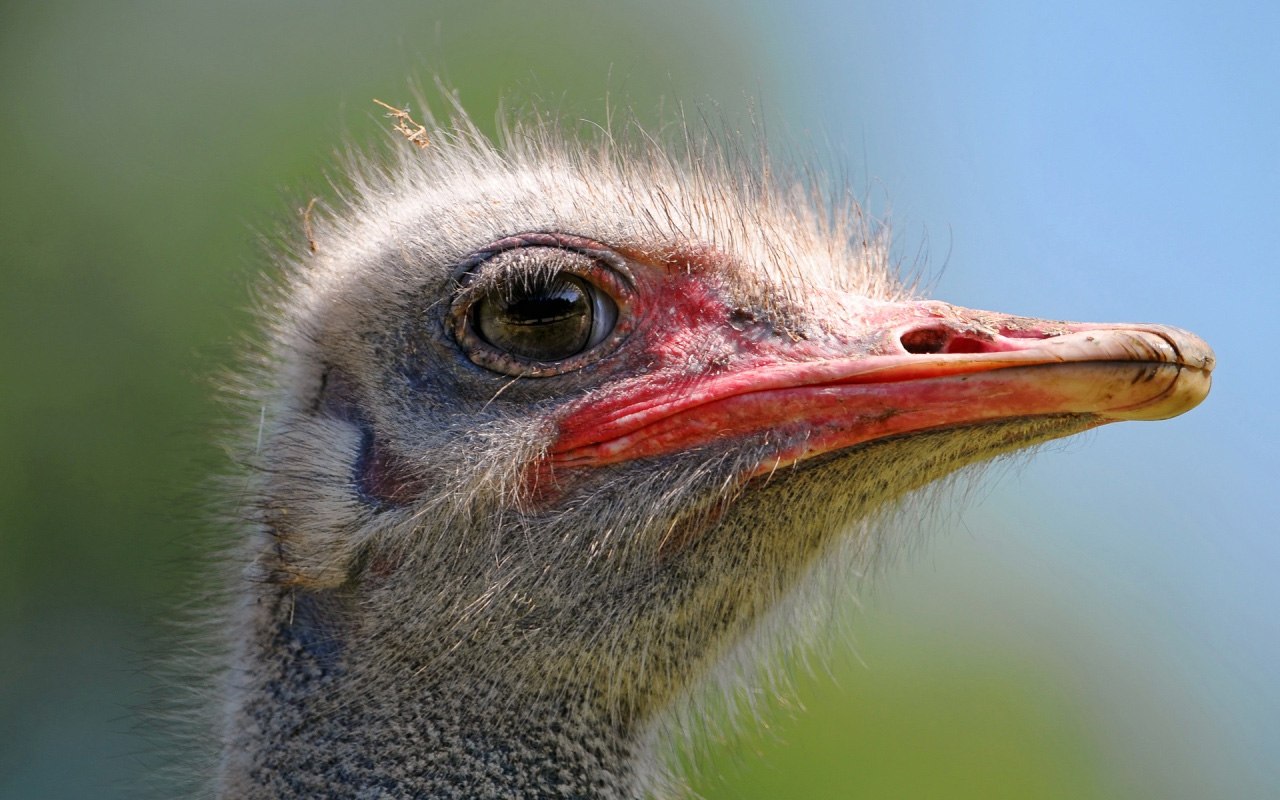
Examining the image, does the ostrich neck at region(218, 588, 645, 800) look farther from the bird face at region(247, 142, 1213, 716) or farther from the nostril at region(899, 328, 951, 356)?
the nostril at region(899, 328, 951, 356)

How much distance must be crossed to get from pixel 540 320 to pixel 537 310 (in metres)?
0.02

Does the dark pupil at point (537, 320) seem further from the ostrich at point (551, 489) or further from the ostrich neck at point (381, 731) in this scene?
the ostrich neck at point (381, 731)

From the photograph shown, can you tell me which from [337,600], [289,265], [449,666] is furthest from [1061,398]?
[289,265]

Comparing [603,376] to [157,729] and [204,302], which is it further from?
[204,302]

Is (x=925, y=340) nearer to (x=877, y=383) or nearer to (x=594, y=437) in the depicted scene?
(x=877, y=383)

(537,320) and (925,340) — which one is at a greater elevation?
(537,320)

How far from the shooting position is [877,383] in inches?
87.7

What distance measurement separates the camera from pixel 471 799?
7.86ft

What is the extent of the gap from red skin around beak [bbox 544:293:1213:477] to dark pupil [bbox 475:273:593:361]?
110 mm

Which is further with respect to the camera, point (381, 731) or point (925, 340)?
point (381, 731)

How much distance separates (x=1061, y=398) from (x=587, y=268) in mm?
847

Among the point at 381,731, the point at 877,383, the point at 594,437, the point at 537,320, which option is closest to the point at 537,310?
the point at 537,320

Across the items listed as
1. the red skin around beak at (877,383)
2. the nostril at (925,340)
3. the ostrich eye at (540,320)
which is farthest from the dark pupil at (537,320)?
the nostril at (925,340)

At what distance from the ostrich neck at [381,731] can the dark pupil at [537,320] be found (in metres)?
0.55
